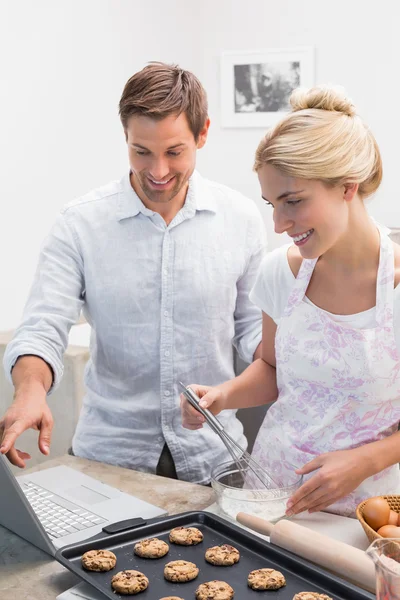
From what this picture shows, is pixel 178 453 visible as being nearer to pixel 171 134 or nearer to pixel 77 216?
pixel 77 216

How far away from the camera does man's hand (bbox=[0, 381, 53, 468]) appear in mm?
1340

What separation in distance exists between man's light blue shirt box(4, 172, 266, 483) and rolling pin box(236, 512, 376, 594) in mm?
697

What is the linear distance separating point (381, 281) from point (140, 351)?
0.68 metres

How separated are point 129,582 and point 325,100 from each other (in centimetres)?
91

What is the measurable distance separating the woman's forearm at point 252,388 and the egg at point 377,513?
48 cm

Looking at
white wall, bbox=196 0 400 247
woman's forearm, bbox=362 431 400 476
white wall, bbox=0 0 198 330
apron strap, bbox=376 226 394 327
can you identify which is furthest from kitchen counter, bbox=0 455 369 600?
white wall, bbox=196 0 400 247

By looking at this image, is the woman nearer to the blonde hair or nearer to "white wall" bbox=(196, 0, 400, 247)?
the blonde hair

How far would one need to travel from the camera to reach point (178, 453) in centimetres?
190

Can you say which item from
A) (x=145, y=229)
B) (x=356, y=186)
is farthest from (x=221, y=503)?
(x=145, y=229)

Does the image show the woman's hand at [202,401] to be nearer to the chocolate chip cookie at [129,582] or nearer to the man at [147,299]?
the man at [147,299]

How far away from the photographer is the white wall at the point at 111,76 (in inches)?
138

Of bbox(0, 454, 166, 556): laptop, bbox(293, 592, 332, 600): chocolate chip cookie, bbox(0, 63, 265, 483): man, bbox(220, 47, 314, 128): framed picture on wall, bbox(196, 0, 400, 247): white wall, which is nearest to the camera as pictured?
bbox(293, 592, 332, 600): chocolate chip cookie

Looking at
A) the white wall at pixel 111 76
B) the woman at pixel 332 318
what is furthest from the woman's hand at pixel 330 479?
the white wall at pixel 111 76

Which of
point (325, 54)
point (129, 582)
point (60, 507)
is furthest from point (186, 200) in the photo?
point (325, 54)
